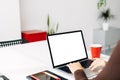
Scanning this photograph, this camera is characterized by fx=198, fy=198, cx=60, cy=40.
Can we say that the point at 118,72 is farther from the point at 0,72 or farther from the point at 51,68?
the point at 0,72

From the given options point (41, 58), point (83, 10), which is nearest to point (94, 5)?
point (83, 10)

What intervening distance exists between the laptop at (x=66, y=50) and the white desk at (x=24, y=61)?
0.27ft

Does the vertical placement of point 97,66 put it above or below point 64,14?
below

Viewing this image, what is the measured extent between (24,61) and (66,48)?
371mm

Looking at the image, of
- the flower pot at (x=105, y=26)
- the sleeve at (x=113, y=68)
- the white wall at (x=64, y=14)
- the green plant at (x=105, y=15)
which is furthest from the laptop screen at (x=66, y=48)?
the green plant at (x=105, y=15)

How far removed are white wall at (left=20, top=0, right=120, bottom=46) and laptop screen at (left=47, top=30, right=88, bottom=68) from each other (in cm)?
229

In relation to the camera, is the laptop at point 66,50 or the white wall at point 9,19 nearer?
the laptop at point 66,50

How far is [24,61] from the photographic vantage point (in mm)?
1608

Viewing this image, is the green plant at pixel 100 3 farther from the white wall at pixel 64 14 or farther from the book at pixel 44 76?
the book at pixel 44 76

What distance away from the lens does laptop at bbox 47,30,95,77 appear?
55.9 inches

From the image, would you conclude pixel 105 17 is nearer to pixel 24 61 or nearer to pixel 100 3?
pixel 100 3

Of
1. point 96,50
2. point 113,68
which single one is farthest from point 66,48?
point 113,68

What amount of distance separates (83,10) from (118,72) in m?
3.80

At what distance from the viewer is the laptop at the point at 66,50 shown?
4.66ft
